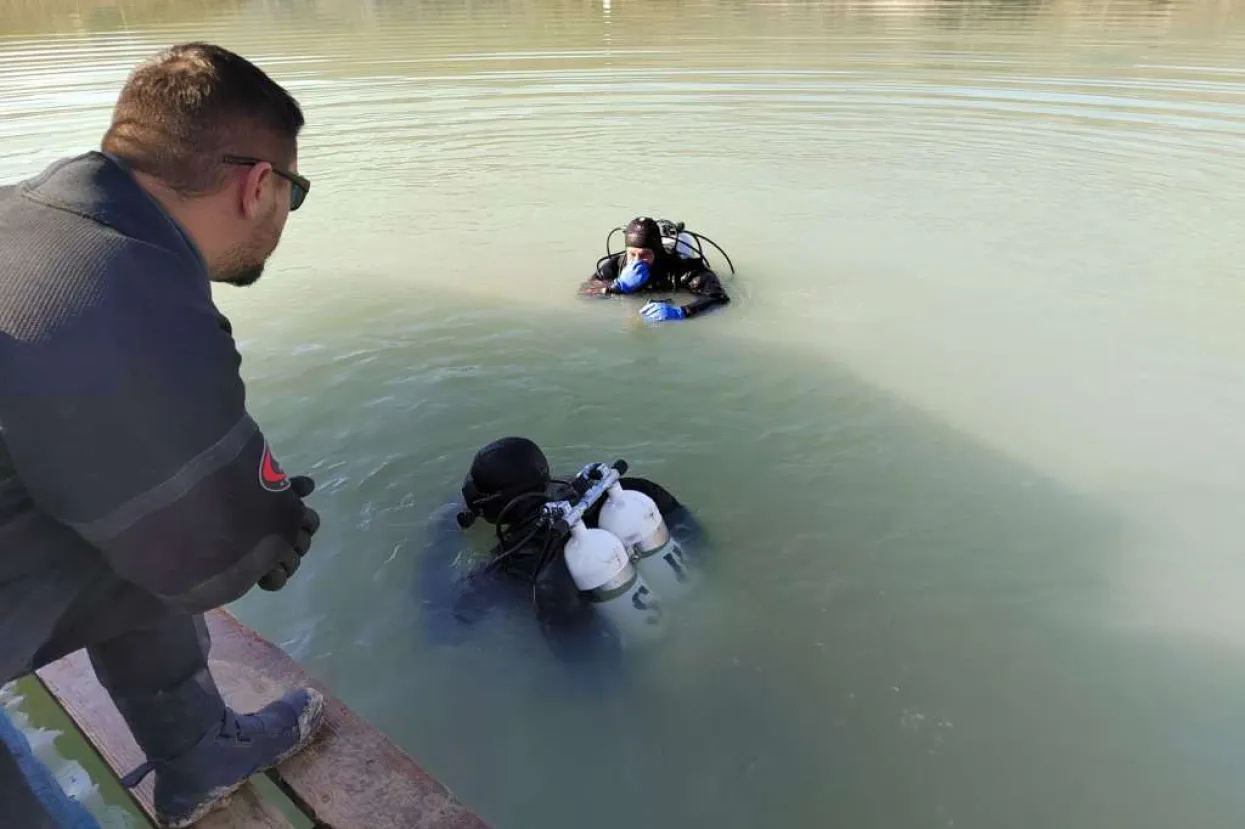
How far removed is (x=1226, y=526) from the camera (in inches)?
155

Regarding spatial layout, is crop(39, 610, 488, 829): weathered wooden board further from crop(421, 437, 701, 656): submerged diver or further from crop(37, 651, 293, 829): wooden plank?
crop(421, 437, 701, 656): submerged diver

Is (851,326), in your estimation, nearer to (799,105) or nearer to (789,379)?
(789,379)

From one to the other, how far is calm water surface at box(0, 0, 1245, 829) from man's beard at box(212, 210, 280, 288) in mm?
1830

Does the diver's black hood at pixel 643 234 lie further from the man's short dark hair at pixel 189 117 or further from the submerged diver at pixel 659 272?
the man's short dark hair at pixel 189 117

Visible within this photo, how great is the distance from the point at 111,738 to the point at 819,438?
11.8 feet

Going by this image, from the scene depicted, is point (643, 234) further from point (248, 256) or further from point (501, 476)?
point (248, 256)

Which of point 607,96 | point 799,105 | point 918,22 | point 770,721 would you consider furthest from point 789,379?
point 918,22

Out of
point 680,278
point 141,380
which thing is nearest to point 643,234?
point 680,278

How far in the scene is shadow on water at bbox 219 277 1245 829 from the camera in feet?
9.12

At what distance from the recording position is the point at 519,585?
3393 millimetres

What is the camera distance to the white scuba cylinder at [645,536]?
10.8 feet

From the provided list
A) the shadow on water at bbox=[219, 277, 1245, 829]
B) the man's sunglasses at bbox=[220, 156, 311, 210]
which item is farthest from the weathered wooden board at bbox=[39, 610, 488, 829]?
the man's sunglasses at bbox=[220, 156, 311, 210]

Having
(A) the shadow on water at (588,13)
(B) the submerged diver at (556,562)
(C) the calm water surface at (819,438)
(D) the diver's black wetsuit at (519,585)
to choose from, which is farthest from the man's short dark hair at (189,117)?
(A) the shadow on water at (588,13)

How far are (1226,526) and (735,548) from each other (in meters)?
2.33
